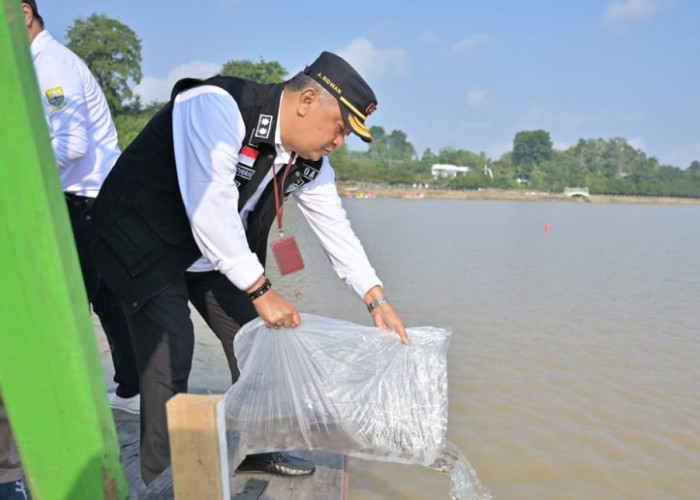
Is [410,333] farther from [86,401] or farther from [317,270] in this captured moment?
[317,270]

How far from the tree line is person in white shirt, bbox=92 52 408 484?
24528mm

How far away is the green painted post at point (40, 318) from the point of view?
3.49 feet

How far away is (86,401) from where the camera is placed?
1175 millimetres

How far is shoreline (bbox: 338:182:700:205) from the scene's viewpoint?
225ft

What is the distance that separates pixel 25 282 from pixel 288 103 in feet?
4.28

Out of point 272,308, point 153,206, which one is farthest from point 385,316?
point 153,206

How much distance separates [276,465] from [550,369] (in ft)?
12.3

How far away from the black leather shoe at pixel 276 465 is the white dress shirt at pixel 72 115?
1513mm

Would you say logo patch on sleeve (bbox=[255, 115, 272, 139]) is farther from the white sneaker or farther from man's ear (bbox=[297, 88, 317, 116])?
the white sneaker

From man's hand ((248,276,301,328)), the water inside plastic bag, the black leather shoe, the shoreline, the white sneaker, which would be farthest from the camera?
the shoreline

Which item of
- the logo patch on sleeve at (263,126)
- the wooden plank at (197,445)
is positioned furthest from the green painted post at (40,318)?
the logo patch on sleeve at (263,126)

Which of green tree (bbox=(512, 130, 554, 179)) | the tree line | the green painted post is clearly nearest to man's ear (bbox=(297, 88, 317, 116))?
the green painted post

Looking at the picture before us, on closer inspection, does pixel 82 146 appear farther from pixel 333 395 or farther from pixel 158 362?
pixel 333 395

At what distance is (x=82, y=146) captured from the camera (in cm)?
297
